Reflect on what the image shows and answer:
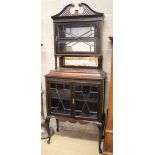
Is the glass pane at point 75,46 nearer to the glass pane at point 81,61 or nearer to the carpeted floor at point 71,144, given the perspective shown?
the glass pane at point 81,61

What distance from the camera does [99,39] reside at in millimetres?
2512

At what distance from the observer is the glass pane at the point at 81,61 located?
2.66 metres

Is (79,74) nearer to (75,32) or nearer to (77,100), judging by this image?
(77,100)

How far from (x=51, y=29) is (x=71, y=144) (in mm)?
1620

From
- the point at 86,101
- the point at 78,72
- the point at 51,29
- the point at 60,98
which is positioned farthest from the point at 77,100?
the point at 51,29

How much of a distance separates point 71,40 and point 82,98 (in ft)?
2.56

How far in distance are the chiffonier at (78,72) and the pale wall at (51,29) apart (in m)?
0.13

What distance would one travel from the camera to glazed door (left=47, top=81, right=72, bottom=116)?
8.14 feet
